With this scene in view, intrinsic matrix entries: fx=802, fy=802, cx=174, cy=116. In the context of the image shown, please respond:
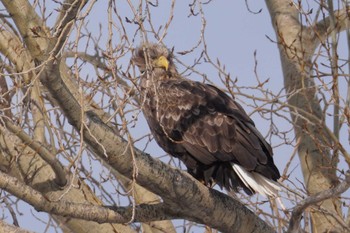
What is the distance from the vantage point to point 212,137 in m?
6.65

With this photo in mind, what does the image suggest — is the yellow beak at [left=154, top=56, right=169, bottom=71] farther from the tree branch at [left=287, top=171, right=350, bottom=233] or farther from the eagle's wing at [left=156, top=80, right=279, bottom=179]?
the tree branch at [left=287, top=171, right=350, bottom=233]

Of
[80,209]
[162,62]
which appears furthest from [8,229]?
[162,62]

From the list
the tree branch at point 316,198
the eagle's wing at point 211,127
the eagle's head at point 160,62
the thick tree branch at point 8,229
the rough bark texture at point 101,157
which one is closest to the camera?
the rough bark texture at point 101,157

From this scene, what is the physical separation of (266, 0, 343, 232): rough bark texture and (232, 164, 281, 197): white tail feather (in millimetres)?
1265

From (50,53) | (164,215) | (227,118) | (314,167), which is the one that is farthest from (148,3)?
(314,167)

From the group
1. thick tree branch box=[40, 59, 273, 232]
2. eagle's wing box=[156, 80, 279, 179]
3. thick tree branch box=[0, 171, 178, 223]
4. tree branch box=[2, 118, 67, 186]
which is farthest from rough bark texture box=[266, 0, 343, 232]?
tree branch box=[2, 118, 67, 186]

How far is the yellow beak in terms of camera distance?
25.0 feet

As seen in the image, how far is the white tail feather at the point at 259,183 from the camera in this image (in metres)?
6.21

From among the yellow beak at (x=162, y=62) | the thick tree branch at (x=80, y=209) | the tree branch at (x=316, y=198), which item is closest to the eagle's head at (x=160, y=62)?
the yellow beak at (x=162, y=62)

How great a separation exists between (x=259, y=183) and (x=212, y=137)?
2.01 feet

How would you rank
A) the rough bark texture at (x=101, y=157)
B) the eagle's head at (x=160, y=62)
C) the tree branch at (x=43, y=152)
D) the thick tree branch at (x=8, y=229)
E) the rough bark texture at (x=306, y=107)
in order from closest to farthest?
the rough bark texture at (x=101, y=157)
the thick tree branch at (x=8, y=229)
the tree branch at (x=43, y=152)
the eagle's head at (x=160, y=62)
the rough bark texture at (x=306, y=107)

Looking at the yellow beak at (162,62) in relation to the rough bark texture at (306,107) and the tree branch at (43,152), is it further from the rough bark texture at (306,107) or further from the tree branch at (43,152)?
the tree branch at (43,152)

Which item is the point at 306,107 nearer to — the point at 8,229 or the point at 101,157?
the point at 101,157

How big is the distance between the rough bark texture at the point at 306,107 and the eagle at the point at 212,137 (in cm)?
107
